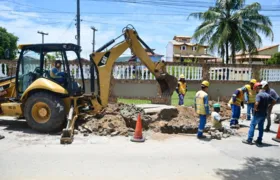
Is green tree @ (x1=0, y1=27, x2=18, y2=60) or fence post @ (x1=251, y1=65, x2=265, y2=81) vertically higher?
green tree @ (x1=0, y1=27, x2=18, y2=60)

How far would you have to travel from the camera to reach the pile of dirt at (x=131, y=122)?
739 cm

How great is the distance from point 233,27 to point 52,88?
1922cm

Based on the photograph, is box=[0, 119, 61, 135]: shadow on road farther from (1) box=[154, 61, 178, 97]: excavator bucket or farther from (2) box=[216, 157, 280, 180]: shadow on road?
(2) box=[216, 157, 280, 180]: shadow on road

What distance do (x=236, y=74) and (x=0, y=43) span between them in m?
39.9

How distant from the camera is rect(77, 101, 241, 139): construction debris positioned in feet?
24.2

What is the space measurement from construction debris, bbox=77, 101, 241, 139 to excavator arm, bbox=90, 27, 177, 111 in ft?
1.78

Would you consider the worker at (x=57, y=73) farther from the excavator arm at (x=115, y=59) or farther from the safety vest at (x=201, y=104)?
the safety vest at (x=201, y=104)

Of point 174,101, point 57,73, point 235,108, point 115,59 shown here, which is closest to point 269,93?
point 235,108

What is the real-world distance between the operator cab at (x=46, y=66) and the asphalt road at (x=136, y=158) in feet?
5.05

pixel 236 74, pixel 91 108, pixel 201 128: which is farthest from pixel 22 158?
pixel 236 74

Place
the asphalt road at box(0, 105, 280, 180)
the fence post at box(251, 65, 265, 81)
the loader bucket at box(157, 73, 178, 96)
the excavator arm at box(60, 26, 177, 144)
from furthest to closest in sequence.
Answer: the fence post at box(251, 65, 265, 81), the loader bucket at box(157, 73, 178, 96), the excavator arm at box(60, 26, 177, 144), the asphalt road at box(0, 105, 280, 180)

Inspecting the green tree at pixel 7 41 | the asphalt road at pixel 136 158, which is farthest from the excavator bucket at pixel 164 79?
the green tree at pixel 7 41

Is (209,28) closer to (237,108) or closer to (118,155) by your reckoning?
(237,108)

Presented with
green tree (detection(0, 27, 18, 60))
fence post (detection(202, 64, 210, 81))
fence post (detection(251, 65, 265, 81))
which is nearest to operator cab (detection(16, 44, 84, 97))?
fence post (detection(202, 64, 210, 81))
